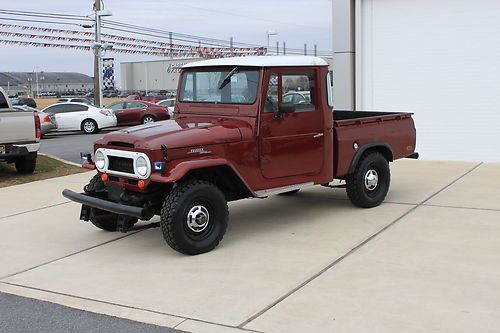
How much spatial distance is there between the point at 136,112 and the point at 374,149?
19499mm

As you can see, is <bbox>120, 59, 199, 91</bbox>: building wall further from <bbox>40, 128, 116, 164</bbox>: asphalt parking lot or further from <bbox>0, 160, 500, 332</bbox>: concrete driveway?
<bbox>0, 160, 500, 332</bbox>: concrete driveway

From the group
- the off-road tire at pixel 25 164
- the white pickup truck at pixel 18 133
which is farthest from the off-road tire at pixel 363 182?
the off-road tire at pixel 25 164

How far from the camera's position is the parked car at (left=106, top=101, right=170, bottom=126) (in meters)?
26.2

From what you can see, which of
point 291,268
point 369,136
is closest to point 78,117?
point 369,136

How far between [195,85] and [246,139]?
1.30 metres

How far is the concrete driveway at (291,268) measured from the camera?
445 centimetres

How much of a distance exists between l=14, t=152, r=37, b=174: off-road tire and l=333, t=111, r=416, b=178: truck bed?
6.63m

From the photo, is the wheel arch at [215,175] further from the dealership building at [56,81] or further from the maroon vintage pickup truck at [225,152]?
the dealership building at [56,81]

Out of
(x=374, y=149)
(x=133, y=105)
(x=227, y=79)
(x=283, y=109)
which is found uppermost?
(x=227, y=79)

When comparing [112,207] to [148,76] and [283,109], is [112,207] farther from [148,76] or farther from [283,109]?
[148,76]

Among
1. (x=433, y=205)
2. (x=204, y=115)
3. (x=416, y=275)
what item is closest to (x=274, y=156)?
(x=204, y=115)

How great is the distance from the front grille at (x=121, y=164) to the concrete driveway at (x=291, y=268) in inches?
36.0

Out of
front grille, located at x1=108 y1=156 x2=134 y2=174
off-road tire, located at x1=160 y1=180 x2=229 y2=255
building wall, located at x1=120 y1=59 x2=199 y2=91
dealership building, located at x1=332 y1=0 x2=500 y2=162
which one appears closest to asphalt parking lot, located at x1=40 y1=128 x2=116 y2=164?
dealership building, located at x1=332 y1=0 x2=500 y2=162

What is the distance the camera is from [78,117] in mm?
23938
